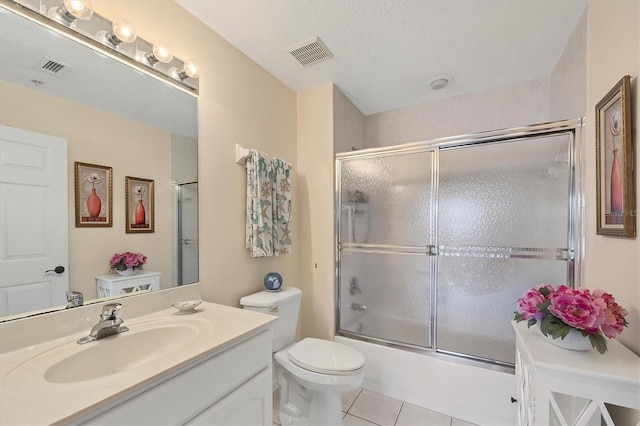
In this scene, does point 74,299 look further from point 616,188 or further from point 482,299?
point 482,299

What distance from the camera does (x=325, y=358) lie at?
1468 mm

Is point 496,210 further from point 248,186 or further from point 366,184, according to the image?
point 248,186

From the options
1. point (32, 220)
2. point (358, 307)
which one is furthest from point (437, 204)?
point (32, 220)

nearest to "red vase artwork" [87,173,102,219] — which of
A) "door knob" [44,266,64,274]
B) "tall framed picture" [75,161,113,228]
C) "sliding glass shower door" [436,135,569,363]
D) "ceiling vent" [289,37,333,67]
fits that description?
"tall framed picture" [75,161,113,228]

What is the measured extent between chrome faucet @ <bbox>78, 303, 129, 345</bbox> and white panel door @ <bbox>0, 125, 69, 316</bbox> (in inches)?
6.9

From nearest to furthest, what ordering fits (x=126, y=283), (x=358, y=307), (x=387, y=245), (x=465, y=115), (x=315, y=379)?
(x=126, y=283) < (x=315, y=379) < (x=387, y=245) < (x=358, y=307) < (x=465, y=115)

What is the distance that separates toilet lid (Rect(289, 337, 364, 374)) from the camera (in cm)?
138

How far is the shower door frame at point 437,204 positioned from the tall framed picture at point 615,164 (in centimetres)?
39

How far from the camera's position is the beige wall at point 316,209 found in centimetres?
213

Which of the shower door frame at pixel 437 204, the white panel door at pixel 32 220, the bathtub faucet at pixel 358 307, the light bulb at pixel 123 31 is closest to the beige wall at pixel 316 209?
the shower door frame at pixel 437 204

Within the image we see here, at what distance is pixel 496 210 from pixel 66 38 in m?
2.29

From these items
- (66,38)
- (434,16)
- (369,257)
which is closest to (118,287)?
(66,38)

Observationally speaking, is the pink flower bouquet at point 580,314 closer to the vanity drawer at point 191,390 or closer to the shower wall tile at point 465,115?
the vanity drawer at point 191,390

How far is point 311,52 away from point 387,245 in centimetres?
146
